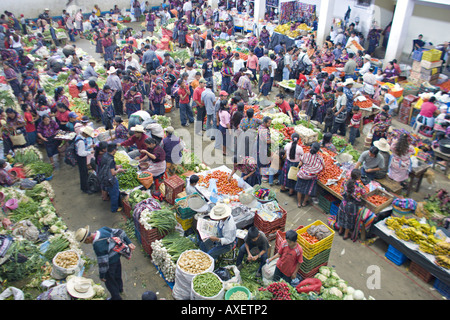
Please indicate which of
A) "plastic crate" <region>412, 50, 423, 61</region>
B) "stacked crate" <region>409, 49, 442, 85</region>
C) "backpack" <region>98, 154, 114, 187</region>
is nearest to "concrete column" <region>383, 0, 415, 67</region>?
"plastic crate" <region>412, 50, 423, 61</region>

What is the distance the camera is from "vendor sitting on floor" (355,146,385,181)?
317 inches

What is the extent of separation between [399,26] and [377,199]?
33.0ft

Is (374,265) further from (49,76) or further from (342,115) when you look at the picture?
(49,76)

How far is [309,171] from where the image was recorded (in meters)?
8.07

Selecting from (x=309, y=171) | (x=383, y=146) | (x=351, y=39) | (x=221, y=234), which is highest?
(x=351, y=39)

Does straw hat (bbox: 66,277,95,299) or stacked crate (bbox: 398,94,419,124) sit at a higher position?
stacked crate (bbox: 398,94,419,124)

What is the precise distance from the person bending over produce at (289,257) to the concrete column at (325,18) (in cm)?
1473

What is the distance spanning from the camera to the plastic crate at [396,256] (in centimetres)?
691

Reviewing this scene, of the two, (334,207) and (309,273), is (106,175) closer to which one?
(309,273)

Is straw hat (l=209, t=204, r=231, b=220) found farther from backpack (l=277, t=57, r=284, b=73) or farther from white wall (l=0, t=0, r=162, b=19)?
white wall (l=0, t=0, r=162, b=19)

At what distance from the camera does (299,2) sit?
838 inches

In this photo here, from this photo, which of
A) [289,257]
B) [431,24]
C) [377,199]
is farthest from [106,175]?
[431,24]

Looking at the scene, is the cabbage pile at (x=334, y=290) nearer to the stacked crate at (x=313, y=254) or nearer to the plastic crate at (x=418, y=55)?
the stacked crate at (x=313, y=254)

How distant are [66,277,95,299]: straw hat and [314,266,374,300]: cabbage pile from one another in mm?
3637
